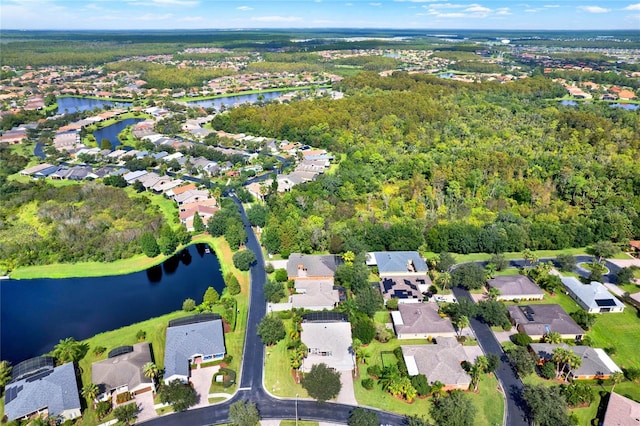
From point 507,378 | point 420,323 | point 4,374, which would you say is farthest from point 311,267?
point 4,374

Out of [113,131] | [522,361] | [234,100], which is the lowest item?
[522,361]

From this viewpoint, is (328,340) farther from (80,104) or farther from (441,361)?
(80,104)

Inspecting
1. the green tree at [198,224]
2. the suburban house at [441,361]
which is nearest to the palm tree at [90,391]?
the suburban house at [441,361]

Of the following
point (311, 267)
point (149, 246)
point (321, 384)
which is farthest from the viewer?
point (149, 246)

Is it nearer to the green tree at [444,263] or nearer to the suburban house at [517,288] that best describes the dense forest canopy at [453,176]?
the green tree at [444,263]

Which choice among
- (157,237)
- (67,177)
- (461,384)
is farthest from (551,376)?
(67,177)

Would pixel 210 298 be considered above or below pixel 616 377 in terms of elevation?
below

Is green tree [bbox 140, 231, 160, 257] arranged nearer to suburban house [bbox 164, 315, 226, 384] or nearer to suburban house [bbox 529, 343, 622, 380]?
suburban house [bbox 164, 315, 226, 384]

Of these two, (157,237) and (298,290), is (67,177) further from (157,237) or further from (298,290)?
(298,290)
